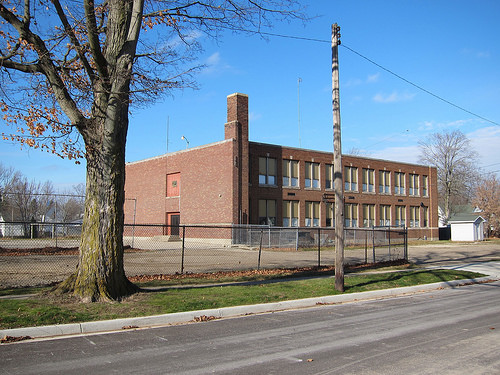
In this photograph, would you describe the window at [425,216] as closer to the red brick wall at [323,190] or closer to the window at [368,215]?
the red brick wall at [323,190]

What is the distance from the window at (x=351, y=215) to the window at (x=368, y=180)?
2632mm

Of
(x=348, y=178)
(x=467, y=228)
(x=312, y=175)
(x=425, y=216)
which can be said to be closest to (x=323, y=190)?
(x=312, y=175)

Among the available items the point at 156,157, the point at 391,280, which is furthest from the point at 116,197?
the point at 156,157

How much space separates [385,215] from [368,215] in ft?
9.93

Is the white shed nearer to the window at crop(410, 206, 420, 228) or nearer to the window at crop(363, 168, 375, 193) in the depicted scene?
the window at crop(410, 206, 420, 228)

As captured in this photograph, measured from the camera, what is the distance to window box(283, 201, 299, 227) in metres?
40.5

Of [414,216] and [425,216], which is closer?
[414,216]

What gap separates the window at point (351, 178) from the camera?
4588 centimetres

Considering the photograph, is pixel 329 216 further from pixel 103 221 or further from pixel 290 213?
pixel 103 221

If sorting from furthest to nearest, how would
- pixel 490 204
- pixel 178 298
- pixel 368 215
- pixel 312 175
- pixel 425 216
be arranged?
pixel 490 204
pixel 425 216
pixel 368 215
pixel 312 175
pixel 178 298

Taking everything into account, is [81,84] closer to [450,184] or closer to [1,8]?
[1,8]

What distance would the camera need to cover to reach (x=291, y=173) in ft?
135

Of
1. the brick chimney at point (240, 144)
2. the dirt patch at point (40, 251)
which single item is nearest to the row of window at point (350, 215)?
the brick chimney at point (240, 144)

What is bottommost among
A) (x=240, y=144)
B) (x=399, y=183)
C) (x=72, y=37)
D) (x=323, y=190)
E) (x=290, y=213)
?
(x=290, y=213)
